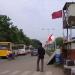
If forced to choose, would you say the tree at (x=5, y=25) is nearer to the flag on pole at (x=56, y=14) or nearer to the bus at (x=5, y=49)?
the bus at (x=5, y=49)

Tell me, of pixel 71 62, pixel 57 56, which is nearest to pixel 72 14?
pixel 71 62

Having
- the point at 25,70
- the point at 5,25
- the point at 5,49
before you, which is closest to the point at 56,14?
the point at 25,70

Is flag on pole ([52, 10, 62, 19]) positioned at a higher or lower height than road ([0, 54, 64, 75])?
higher

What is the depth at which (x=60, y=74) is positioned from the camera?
21922 millimetres

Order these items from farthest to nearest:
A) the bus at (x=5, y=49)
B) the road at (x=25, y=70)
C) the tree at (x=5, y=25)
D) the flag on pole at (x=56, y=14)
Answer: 1. the tree at (x=5, y=25)
2. the bus at (x=5, y=49)
3. the flag on pole at (x=56, y=14)
4. the road at (x=25, y=70)

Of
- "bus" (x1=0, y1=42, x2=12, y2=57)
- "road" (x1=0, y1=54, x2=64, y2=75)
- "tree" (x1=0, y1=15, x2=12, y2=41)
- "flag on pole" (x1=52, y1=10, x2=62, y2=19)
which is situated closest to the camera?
"road" (x1=0, y1=54, x2=64, y2=75)

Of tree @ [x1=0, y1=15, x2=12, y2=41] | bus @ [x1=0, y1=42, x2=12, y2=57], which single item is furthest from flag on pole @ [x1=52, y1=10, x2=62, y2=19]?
tree @ [x1=0, y1=15, x2=12, y2=41]

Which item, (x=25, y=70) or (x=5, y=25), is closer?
(x=25, y=70)

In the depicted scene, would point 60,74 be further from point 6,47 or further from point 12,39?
point 12,39

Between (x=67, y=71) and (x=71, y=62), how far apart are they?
2.10 ft

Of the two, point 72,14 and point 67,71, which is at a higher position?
point 72,14

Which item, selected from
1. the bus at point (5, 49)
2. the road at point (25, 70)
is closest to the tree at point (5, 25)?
the bus at point (5, 49)

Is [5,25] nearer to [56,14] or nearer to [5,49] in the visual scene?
[5,49]

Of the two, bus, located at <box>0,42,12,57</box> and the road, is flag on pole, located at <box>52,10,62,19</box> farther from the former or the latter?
bus, located at <box>0,42,12,57</box>
